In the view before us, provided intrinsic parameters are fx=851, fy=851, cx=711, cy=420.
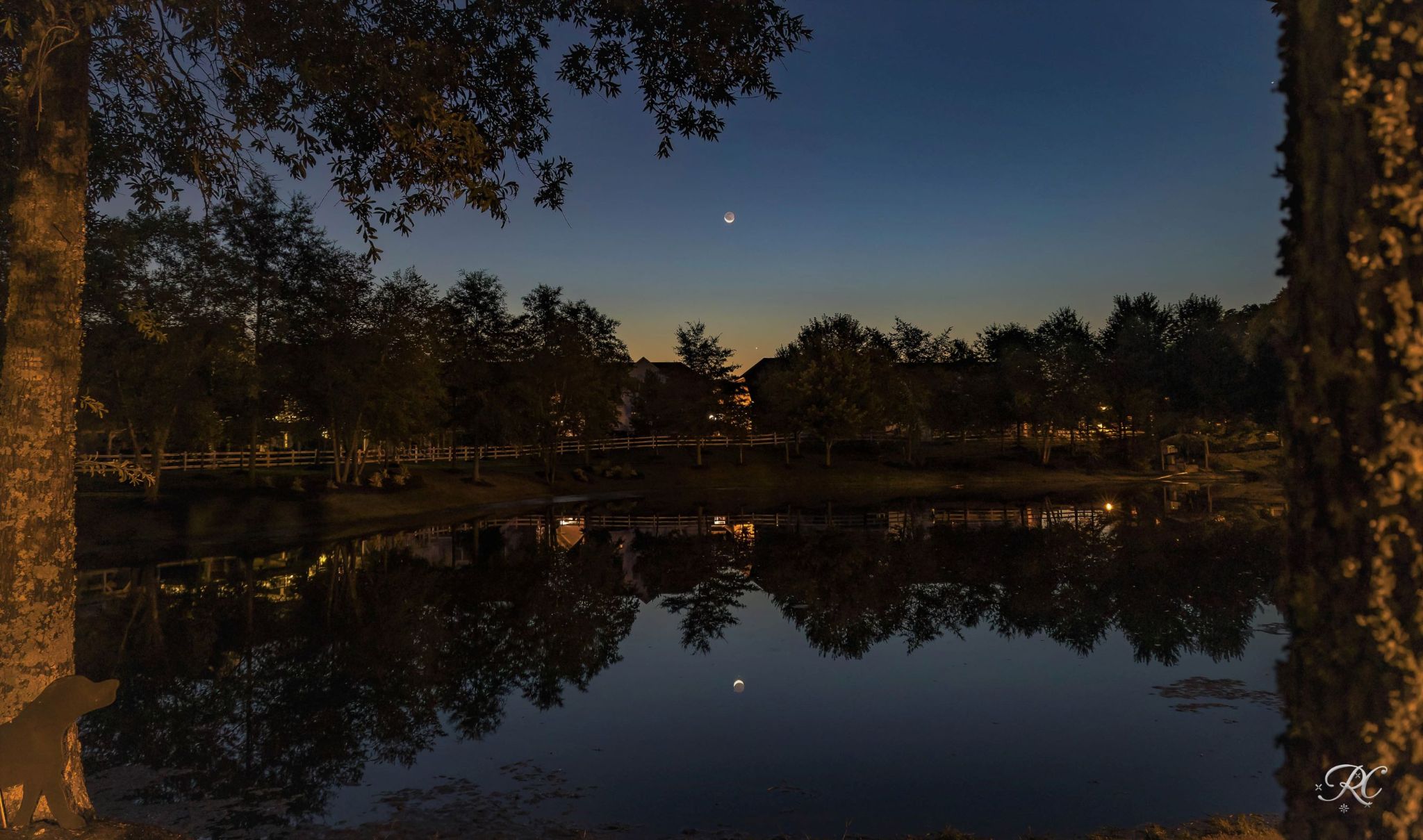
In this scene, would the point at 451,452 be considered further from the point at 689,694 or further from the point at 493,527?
the point at 689,694

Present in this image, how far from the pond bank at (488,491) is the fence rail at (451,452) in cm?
105

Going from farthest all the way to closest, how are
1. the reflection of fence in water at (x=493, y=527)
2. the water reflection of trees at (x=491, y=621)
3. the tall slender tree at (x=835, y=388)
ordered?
1. the tall slender tree at (x=835, y=388)
2. the reflection of fence in water at (x=493, y=527)
3. the water reflection of trees at (x=491, y=621)

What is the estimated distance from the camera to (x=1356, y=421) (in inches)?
116

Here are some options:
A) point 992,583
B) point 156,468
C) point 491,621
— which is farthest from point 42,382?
point 156,468

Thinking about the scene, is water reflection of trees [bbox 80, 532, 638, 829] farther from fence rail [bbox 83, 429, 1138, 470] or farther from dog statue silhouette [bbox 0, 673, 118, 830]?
fence rail [bbox 83, 429, 1138, 470]

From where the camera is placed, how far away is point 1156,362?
56312mm

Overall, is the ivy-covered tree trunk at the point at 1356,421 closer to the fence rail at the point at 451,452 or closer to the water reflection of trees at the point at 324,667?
the water reflection of trees at the point at 324,667

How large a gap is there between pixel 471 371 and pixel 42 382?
165ft

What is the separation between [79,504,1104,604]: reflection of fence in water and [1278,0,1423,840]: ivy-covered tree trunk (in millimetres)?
19946

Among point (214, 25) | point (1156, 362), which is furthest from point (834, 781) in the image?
point (1156, 362)

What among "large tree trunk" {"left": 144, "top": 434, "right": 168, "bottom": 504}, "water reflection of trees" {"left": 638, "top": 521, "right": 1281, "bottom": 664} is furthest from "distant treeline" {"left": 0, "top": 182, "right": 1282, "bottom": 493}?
"water reflection of trees" {"left": 638, "top": 521, "right": 1281, "bottom": 664}

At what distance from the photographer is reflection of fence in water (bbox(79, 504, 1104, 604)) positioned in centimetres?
2155

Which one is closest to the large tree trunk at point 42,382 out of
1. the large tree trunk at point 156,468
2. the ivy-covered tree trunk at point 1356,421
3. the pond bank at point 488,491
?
the ivy-covered tree trunk at point 1356,421

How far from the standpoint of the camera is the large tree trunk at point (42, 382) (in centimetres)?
598
